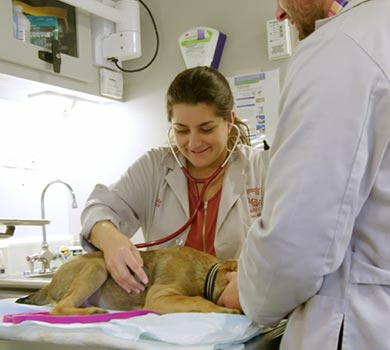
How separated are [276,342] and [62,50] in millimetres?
1833

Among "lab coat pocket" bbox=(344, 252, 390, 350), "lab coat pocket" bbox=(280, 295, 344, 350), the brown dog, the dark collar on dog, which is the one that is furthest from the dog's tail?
"lab coat pocket" bbox=(344, 252, 390, 350)

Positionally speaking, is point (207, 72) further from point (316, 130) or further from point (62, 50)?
point (62, 50)

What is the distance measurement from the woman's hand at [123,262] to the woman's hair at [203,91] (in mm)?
462

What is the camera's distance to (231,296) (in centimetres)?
112

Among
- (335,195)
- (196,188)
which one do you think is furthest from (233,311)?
(196,188)

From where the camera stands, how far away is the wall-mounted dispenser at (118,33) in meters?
2.49

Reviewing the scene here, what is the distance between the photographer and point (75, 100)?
104 inches

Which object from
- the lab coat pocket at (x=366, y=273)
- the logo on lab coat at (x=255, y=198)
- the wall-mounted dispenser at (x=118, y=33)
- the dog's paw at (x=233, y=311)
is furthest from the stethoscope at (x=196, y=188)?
the wall-mounted dispenser at (x=118, y=33)

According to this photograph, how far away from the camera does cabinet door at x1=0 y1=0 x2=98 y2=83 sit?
6.72ft

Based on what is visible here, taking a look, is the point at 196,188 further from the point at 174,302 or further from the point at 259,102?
the point at 259,102

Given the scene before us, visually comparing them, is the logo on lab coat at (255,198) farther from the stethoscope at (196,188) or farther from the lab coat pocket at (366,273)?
the lab coat pocket at (366,273)

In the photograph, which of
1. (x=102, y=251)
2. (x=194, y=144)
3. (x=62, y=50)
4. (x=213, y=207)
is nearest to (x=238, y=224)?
(x=213, y=207)

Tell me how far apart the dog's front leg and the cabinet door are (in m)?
1.24

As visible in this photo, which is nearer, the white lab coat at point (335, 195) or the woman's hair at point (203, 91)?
the white lab coat at point (335, 195)
